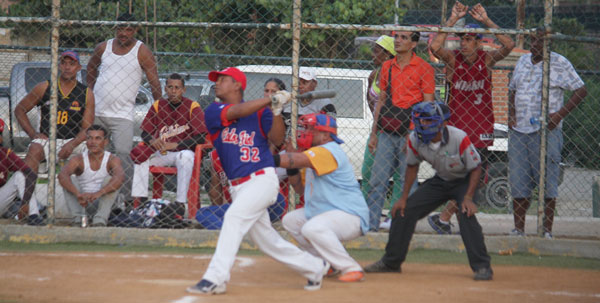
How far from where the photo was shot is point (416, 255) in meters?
7.30

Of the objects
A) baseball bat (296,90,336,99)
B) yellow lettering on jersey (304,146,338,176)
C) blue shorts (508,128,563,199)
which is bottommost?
blue shorts (508,128,563,199)

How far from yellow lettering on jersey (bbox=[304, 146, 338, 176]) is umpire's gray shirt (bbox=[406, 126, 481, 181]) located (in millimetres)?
848

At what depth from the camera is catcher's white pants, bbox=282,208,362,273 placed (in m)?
5.79

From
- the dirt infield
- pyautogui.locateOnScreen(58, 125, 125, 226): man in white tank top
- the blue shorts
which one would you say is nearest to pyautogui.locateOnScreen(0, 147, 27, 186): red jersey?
pyautogui.locateOnScreen(58, 125, 125, 226): man in white tank top

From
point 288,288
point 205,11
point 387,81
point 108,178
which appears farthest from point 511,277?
point 205,11

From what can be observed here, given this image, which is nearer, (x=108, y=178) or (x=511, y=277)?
(x=511, y=277)

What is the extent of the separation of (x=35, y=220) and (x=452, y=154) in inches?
171

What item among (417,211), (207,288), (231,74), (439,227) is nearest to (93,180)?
(231,74)

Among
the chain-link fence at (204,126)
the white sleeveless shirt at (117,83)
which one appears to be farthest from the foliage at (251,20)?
the white sleeveless shirt at (117,83)

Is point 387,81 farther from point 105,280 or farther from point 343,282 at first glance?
point 105,280

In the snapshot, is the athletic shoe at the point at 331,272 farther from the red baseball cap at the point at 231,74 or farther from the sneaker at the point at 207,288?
the red baseball cap at the point at 231,74

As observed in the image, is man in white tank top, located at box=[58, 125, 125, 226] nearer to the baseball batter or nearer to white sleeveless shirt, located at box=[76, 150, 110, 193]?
white sleeveless shirt, located at box=[76, 150, 110, 193]

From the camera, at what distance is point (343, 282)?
5922 millimetres

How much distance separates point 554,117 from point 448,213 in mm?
1431
